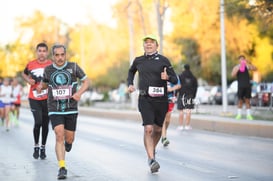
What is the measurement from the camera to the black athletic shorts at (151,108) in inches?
388

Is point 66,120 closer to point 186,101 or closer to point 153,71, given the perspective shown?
point 153,71

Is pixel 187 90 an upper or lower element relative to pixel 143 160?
upper

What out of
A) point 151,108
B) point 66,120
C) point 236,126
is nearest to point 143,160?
point 151,108

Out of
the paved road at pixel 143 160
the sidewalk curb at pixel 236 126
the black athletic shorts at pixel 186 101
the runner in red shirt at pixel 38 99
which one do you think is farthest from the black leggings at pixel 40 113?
the black athletic shorts at pixel 186 101

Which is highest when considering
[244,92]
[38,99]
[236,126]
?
[244,92]

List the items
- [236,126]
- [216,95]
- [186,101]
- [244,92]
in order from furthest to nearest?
[216,95], [244,92], [186,101], [236,126]

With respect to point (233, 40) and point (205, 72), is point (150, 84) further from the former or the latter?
point (205, 72)

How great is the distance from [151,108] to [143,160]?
1851 millimetres

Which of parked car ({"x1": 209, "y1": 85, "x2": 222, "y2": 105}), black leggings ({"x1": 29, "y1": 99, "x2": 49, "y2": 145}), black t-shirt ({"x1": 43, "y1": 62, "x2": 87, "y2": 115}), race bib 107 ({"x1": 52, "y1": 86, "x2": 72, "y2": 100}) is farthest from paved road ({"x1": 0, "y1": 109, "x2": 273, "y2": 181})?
parked car ({"x1": 209, "y1": 85, "x2": 222, "y2": 105})

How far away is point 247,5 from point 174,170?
13446mm

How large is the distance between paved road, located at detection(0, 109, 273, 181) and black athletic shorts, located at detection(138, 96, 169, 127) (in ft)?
2.68

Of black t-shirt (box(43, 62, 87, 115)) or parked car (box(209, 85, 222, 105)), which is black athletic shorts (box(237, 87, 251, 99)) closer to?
black t-shirt (box(43, 62, 87, 115))

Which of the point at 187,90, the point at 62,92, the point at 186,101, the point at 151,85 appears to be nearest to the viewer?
the point at 62,92

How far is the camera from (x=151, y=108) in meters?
9.94
